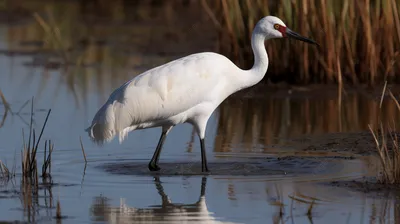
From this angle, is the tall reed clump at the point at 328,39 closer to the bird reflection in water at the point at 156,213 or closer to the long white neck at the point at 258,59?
the long white neck at the point at 258,59

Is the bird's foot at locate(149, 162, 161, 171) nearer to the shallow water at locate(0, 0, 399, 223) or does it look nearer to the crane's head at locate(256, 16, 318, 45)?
the shallow water at locate(0, 0, 399, 223)

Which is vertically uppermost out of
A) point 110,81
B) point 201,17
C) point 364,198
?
point 201,17

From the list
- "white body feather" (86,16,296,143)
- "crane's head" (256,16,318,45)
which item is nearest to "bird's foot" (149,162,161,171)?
"white body feather" (86,16,296,143)

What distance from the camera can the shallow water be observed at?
7.94 meters

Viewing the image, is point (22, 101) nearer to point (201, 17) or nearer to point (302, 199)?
point (302, 199)

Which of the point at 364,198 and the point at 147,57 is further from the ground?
the point at 147,57

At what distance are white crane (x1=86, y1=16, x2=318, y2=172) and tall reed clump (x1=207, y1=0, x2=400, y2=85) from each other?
385 cm

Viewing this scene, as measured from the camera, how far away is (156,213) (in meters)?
7.98

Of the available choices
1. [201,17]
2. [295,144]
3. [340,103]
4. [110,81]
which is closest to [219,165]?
[295,144]

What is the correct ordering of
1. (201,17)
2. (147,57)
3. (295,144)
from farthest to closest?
(201,17) < (147,57) < (295,144)

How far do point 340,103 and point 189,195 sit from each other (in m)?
5.80

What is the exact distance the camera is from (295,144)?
455 inches

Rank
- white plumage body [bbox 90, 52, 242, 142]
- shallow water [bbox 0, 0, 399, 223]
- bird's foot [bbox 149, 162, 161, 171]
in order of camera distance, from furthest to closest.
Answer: bird's foot [bbox 149, 162, 161, 171] → white plumage body [bbox 90, 52, 242, 142] → shallow water [bbox 0, 0, 399, 223]

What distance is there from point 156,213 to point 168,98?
7.08ft
